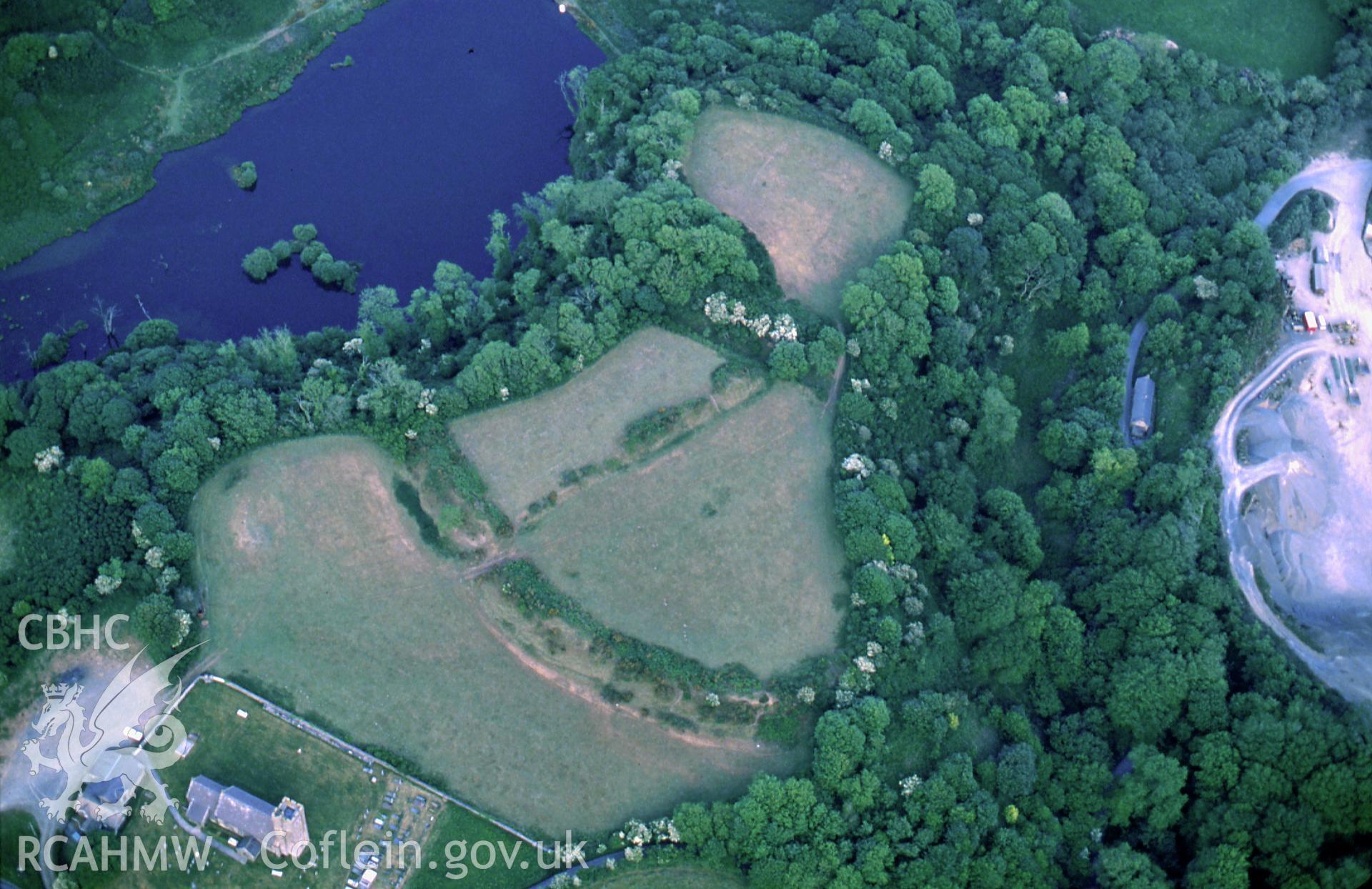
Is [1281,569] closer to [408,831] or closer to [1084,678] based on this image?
[1084,678]

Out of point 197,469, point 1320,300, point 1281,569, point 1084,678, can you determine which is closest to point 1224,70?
point 1320,300

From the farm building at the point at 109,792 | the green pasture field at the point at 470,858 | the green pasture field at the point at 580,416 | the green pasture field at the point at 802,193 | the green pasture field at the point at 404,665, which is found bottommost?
the green pasture field at the point at 470,858

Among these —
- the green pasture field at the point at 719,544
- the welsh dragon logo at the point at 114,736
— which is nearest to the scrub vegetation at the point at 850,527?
the green pasture field at the point at 719,544

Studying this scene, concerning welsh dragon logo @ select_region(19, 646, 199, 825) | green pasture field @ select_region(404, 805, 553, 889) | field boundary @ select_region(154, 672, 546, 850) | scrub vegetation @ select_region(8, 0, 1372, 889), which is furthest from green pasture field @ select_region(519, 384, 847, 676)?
welsh dragon logo @ select_region(19, 646, 199, 825)

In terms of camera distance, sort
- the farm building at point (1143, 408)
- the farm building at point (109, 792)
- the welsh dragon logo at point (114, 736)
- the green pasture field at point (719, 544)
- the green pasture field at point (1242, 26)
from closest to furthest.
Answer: the farm building at point (109, 792)
the welsh dragon logo at point (114, 736)
the green pasture field at point (719, 544)
the farm building at point (1143, 408)
the green pasture field at point (1242, 26)

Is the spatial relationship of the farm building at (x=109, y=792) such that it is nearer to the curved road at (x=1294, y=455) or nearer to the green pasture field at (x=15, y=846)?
the green pasture field at (x=15, y=846)

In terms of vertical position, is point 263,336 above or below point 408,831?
above

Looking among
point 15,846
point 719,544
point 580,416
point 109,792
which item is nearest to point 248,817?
point 109,792

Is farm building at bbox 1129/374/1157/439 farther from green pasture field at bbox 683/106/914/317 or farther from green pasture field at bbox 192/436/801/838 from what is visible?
green pasture field at bbox 192/436/801/838
